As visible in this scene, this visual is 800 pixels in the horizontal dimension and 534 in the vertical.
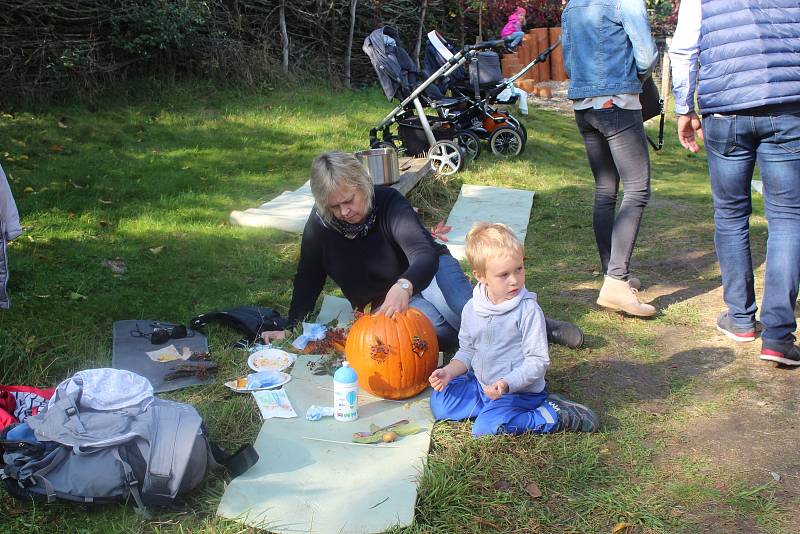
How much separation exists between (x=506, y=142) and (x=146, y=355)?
5.73 metres

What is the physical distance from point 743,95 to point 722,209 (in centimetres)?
Result: 57

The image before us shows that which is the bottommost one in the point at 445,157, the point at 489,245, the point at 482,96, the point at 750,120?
the point at 445,157

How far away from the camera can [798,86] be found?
3.37 meters

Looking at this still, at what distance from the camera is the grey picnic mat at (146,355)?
11.8 feet

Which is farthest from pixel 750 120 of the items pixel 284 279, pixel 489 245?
pixel 284 279

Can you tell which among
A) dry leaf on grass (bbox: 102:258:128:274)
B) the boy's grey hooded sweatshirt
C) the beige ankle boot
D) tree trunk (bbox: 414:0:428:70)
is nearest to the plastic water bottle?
the boy's grey hooded sweatshirt

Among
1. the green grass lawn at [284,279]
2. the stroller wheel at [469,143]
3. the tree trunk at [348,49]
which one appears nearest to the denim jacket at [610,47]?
the green grass lawn at [284,279]

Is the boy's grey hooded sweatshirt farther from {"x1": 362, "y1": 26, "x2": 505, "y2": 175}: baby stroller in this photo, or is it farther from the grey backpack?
{"x1": 362, "y1": 26, "x2": 505, "y2": 175}: baby stroller

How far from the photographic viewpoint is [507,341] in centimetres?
310

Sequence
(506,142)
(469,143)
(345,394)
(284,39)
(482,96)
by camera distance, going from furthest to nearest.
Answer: (284,39), (506,142), (482,96), (469,143), (345,394)

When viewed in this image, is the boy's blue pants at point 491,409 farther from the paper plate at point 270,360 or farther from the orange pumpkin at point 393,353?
the paper plate at point 270,360

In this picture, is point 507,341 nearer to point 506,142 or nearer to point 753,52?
point 753,52

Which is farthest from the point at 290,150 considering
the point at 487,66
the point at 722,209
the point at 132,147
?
the point at 722,209

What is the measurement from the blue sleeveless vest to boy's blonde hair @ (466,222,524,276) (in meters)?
1.32
